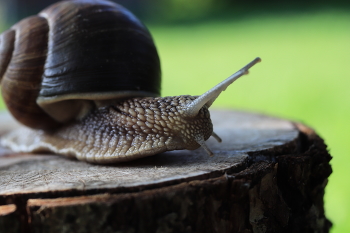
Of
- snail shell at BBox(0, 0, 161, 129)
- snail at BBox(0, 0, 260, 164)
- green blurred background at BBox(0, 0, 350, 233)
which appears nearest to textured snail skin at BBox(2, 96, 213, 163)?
snail at BBox(0, 0, 260, 164)

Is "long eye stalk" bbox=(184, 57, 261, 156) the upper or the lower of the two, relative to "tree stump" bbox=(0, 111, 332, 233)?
upper

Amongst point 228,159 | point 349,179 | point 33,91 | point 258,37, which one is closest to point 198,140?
point 228,159

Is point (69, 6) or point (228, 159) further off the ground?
point (69, 6)

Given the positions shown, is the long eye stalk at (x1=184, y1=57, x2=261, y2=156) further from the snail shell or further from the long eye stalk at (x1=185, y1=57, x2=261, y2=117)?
the snail shell

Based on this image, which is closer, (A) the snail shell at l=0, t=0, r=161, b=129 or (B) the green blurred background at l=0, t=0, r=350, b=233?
(A) the snail shell at l=0, t=0, r=161, b=129

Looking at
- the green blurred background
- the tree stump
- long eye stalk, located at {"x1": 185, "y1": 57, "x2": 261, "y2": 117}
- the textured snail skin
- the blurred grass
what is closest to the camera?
the tree stump

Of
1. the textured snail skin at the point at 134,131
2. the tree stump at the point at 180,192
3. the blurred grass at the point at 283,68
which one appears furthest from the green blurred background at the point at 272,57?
the textured snail skin at the point at 134,131

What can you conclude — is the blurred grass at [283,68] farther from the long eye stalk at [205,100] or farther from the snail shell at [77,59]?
the long eye stalk at [205,100]

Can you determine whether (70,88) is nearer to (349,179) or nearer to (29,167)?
(29,167)
